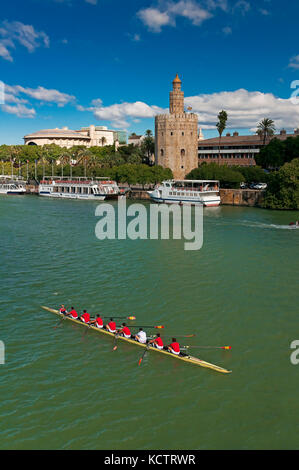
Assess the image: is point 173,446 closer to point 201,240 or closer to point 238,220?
point 201,240

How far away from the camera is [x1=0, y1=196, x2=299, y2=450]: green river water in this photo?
12781 millimetres

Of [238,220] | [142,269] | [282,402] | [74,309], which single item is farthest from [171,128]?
[282,402]

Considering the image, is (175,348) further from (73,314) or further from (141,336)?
(73,314)

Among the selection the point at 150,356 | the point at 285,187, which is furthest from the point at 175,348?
the point at 285,187

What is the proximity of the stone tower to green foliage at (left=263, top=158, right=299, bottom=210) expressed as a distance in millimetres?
34400

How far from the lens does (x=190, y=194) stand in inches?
3076

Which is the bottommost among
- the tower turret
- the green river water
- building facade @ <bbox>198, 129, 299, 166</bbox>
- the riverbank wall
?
the green river water

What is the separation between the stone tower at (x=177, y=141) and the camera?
98.1 meters

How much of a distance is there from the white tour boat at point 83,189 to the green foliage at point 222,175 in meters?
19.2

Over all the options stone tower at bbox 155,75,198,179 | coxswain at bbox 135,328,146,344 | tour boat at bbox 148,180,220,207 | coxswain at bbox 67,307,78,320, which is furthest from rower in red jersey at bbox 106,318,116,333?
stone tower at bbox 155,75,198,179

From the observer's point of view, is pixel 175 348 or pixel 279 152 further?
pixel 279 152

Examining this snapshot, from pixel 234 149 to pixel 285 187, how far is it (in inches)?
1878

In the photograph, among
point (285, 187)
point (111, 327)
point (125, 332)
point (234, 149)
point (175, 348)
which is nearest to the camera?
point (175, 348)

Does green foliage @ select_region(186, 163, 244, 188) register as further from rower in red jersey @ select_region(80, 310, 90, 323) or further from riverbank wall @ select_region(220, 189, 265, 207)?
rower in red jersey @ select_region(80, 310, 90, 323)
